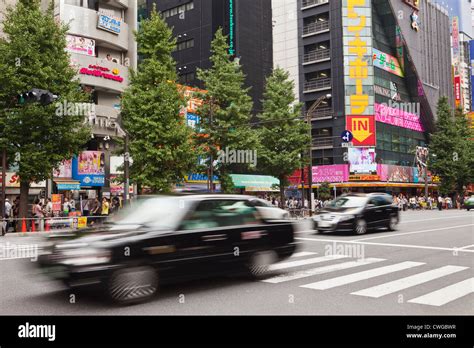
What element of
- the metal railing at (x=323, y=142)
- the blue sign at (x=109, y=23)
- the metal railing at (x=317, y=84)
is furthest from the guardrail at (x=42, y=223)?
the metal railing at (x=317, y=84)

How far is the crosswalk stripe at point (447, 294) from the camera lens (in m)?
6.24

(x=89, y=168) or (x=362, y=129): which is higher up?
(x=362, y=129)

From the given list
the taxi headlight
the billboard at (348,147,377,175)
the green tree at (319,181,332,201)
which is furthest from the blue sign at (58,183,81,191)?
the billboard at (348,147,377,175)

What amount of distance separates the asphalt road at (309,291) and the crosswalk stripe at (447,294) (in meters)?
0.01

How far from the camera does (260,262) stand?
7781 millimetres

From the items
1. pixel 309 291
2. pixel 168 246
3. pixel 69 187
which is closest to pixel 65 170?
pixel 69 187

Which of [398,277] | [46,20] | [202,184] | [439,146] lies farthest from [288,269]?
[439,146]

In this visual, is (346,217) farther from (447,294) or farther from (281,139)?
(281,139)

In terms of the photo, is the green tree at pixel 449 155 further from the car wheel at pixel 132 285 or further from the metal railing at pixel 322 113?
the car wheel at pixel 132 285

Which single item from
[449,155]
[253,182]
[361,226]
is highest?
[449,155]

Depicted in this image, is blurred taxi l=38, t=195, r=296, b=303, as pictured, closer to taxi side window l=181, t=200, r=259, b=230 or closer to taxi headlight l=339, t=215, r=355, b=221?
taxi side window l=181, t=200, r=259, b=230

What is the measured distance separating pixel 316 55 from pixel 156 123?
36778mm

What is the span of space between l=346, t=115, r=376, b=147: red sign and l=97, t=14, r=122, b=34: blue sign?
2941 cm
